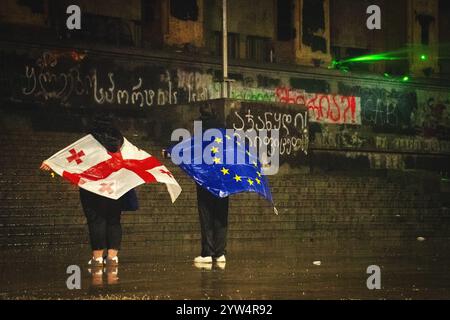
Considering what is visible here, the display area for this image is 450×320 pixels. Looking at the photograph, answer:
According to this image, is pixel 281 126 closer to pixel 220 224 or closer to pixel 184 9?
pixel 184 9

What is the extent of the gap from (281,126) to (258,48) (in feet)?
26.9

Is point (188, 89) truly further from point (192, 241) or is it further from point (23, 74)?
point (192, 241)

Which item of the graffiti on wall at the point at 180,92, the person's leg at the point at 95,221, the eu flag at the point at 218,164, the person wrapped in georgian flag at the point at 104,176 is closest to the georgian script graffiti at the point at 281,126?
the graffiti on wall at the point at 180,92

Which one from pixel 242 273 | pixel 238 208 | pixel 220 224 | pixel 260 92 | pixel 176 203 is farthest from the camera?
pixel 260 92

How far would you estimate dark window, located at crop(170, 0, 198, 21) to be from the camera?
3225 cm

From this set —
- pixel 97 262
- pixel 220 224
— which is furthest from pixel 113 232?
pixel 220 224

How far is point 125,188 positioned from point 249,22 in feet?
68.9

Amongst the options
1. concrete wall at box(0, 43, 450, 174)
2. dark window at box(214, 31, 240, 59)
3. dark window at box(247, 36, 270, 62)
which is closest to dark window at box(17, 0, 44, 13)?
concrete wall at box(0, 43, 450, 174)

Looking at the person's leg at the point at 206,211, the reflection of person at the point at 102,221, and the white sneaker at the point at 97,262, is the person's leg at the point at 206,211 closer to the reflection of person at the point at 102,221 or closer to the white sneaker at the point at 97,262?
the reflection of person at the point at 102,221

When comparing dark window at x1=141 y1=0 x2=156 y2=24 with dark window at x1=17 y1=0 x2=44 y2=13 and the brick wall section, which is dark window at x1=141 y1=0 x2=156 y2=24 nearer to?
dark window at x1=17 y1=0 x2=44 y2=13

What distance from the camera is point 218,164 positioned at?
15.5 metres

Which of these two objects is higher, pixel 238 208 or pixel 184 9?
pixel 184 9

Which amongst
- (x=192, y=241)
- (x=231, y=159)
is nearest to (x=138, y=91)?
(x=192, y=241)
